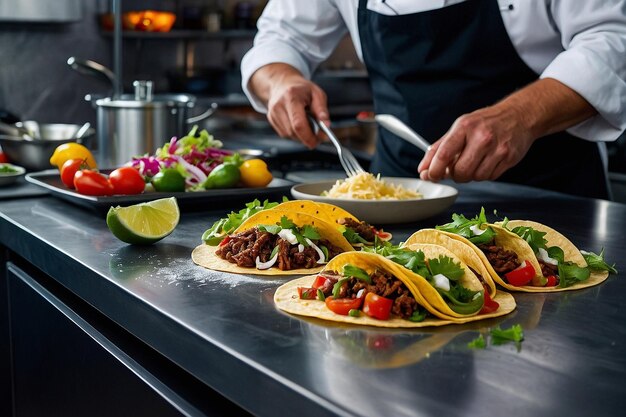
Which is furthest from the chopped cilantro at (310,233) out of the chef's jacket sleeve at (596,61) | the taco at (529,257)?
the chef's jacket sleeve at (596,61)

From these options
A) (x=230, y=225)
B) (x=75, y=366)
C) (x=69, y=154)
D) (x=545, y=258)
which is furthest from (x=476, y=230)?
(x=69, y=154)

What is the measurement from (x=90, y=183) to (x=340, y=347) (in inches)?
42.2

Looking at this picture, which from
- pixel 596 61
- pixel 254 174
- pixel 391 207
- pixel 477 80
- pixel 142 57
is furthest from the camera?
pixel 142 57

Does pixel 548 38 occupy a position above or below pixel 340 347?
above

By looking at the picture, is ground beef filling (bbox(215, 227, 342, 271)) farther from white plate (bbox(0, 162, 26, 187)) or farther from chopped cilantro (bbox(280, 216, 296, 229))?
white plate (bbox(0, 162, 26, 187))

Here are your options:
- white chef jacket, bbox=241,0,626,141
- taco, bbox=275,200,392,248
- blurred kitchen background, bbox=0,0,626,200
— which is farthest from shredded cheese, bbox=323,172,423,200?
blurred kitchen background, bbox=0,0,626,200

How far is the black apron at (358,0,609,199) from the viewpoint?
235 cm

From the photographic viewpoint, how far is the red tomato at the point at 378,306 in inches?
45.1

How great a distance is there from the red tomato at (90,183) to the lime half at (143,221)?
1.08ft

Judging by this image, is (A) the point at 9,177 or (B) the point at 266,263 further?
(A) the point at 9,177

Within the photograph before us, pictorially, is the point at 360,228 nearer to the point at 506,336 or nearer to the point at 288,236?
the point at 288,236

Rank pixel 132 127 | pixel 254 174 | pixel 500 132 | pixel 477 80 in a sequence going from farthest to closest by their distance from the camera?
pixel 132 127, pixel 477 80, pixel 254 174, pixel 500 132

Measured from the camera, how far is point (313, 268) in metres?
1.46

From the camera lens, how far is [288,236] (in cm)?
147
